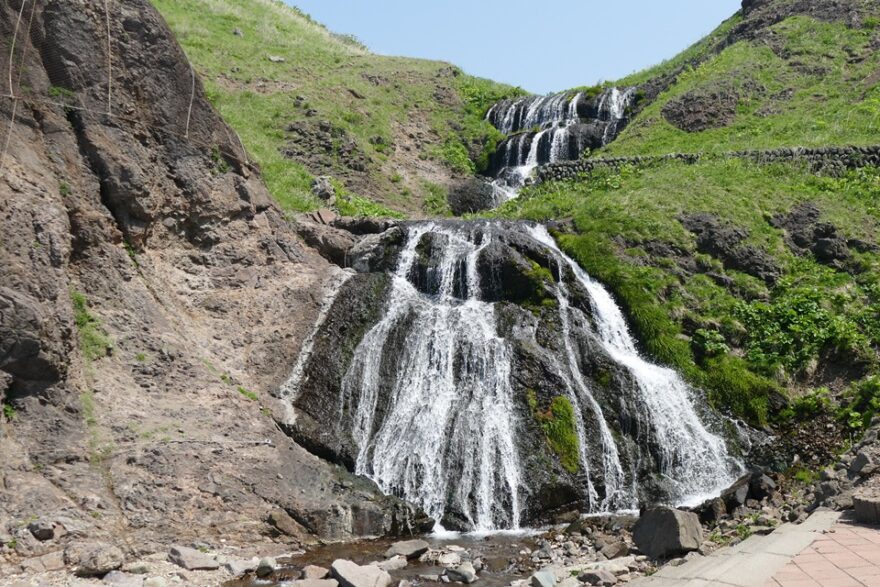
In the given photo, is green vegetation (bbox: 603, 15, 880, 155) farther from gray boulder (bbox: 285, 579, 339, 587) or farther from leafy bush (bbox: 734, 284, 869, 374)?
gray boulder (bbox: 285, 579, 339, 587)

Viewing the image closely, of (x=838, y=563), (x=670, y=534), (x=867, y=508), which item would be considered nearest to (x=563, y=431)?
(x=670, y=534)

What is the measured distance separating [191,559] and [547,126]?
28.6 meters

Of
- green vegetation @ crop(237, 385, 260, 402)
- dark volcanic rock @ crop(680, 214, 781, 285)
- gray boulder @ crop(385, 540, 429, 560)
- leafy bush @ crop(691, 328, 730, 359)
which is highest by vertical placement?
dark volcanic rock @ crop(680, 214, 781, 285)

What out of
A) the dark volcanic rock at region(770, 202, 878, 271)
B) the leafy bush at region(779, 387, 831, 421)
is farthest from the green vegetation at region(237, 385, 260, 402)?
the dark volcanic rock at region(770, 202, 878, 271)

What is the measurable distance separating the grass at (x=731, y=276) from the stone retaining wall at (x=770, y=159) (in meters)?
0.60

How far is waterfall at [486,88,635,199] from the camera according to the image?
32438mm

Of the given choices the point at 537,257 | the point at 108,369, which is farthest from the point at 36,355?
the point at 537,257

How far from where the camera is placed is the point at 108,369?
43.2ft

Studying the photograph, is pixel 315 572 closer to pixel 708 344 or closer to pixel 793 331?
pixel 708 344

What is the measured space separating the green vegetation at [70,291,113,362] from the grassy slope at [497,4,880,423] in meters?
12.2

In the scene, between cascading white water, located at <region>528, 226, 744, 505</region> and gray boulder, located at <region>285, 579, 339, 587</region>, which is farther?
cascading white water, located at <region>528, 226, 744, 505</region>

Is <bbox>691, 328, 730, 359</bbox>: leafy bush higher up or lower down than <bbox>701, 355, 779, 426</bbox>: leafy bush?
higher up

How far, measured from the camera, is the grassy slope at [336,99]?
1160 inches

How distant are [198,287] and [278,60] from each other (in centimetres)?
2387
